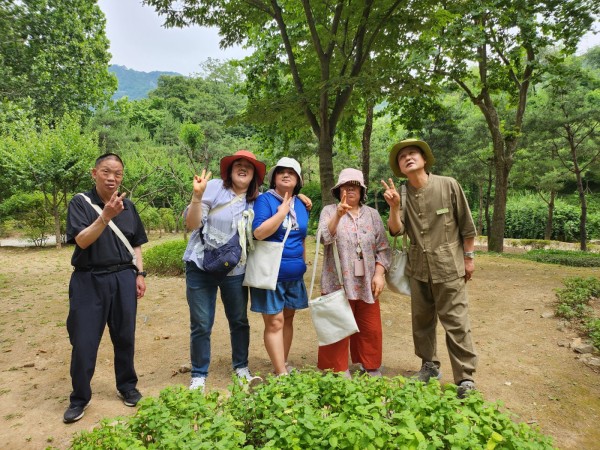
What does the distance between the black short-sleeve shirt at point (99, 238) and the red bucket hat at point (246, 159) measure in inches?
32.4

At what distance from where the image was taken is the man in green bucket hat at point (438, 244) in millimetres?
3058

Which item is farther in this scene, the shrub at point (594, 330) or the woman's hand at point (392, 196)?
the shrub at point (594, 330)

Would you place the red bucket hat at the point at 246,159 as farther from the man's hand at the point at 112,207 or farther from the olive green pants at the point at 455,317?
the olive green pants at the point at 455,317

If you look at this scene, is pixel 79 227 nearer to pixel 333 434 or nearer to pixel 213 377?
pixel 213 377

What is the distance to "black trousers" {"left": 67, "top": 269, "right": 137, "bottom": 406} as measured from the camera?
9.27ft

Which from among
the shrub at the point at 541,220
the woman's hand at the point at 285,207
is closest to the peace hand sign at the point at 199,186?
the woman's hand at the point at 285,207

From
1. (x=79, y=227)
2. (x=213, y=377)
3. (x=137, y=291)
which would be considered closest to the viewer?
(x=79, y=227)

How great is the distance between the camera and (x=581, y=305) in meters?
5.14

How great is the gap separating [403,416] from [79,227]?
2.41 metres

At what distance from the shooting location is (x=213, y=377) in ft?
11.7

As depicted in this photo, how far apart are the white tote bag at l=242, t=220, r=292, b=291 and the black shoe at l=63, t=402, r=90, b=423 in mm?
1503

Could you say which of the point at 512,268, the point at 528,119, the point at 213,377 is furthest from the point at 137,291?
the point at 528,119

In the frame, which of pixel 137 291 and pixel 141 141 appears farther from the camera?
pixel 141 141

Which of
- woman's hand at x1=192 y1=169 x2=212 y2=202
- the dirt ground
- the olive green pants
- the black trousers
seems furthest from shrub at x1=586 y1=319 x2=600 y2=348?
the black trousers
